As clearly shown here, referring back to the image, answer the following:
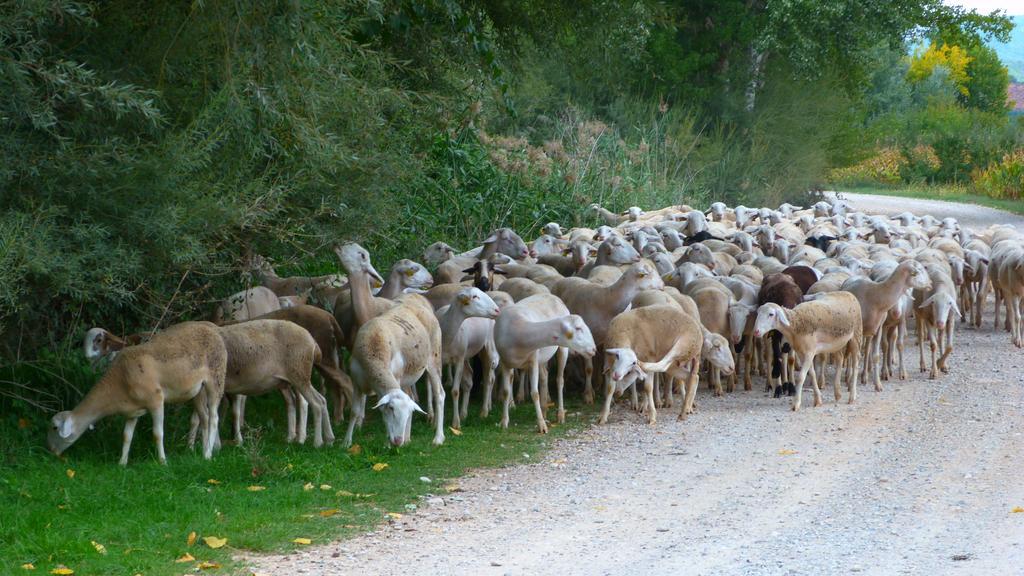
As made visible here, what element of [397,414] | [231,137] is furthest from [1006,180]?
[231,137]

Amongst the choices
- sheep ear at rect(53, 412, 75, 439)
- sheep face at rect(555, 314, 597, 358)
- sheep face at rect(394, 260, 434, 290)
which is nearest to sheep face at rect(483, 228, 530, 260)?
sheep face at rect(394, 260, 434, 290)

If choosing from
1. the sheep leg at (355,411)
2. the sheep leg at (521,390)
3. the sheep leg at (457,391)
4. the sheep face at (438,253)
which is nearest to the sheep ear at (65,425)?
the sheep leg at (355,411)

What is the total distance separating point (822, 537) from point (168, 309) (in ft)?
19.2

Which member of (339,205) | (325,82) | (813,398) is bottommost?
(813,398)

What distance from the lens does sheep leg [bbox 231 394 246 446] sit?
417 inches

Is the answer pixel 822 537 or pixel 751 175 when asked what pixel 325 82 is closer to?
pixel 822 537

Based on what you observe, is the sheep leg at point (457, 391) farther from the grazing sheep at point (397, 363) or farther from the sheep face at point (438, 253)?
the sheep face at point (438, 253)

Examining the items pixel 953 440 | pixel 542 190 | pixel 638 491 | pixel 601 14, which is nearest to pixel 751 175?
pixel 542 190

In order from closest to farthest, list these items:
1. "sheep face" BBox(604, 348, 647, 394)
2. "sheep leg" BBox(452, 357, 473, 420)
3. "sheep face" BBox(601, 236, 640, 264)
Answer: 1. "sheep face" BBox(604, 348, 647, 394)
2. "sheep leg" BBox(452, 357, 473, 420)
3. "sheep face" BBox(601, 236, 640, 264)

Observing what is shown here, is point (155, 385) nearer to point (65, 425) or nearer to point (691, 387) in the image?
point (65, 425)

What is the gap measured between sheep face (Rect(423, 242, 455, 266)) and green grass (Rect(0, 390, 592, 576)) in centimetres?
477

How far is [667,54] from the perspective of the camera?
32.6 m

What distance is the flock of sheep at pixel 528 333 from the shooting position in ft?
32.3

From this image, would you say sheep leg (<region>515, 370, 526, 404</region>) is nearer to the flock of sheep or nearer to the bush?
the flock of sheep
